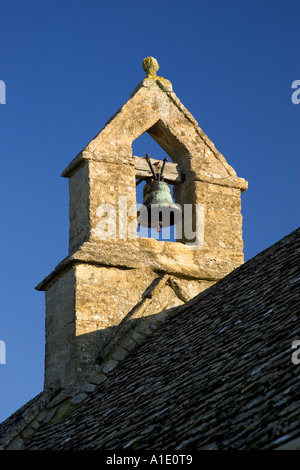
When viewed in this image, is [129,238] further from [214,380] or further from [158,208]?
[214,380]

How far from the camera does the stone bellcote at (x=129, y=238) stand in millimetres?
9070

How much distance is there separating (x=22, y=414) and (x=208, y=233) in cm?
279

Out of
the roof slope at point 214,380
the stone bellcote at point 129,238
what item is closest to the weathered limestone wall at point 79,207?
the stone bellcote at point 129,238

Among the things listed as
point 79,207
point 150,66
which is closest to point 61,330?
point 79,207

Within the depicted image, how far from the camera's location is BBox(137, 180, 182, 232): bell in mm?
9844

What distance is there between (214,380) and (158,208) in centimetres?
390

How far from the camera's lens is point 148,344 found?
8.70 metres

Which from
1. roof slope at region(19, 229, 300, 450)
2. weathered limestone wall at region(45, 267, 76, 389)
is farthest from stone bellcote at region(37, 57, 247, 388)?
roof slope at region(19, 229, 300, 450)

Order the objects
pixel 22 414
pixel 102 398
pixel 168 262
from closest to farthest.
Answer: pixel 102 398, pixel 22 414, pixel 168 262

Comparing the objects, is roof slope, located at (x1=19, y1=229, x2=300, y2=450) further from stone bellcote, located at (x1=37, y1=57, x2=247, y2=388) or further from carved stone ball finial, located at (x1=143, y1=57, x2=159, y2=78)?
carved stone ball finial, located at (x1=143, y1=57, x2=159, y2=78)

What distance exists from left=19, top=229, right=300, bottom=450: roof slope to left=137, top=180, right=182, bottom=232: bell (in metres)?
1.26

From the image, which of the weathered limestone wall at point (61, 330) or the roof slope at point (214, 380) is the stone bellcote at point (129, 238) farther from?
the roof slope at point (214, 380)
